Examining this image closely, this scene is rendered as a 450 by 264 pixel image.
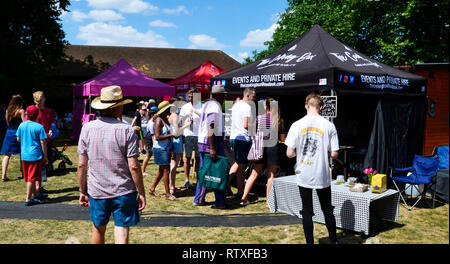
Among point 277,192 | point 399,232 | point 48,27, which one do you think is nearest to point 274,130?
point 277,192

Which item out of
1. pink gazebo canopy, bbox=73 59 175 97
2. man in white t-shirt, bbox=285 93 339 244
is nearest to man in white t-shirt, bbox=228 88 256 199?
man in white t-shirt, bbox=285 93 339 244

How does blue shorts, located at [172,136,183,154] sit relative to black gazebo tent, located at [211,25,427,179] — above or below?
below

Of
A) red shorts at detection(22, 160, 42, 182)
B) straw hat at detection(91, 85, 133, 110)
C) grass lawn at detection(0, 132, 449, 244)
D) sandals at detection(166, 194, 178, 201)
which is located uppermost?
straw hat at detection(91, 85, 133, 110)

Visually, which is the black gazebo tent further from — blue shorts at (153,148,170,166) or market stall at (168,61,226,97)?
market stall at (168,61,226,97)

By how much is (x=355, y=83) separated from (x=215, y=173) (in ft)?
9.62

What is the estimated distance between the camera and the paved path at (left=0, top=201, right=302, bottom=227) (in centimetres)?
511

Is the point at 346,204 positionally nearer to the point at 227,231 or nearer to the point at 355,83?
the point at 227,231

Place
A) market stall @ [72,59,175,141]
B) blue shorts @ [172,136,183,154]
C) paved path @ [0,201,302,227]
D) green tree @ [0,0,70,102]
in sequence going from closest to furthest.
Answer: paved path @ [0,201,302,227], blue shorts @ [172,136,183,154], market stall @ [72,59,175,141], green tree @ [0,0,70,102]

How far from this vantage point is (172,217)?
5.34m

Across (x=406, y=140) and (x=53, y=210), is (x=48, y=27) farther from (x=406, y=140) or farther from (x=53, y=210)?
(x=406, y=140)

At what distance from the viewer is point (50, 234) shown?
181 inches

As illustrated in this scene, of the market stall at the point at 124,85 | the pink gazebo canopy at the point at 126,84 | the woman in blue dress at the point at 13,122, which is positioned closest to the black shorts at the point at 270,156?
the woman in blue dress at the point at 13,122

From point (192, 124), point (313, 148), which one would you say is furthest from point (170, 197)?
point (313, 148)

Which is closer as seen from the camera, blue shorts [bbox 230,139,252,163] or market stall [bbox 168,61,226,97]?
blue shorts [bbox 230,139,252,163]
